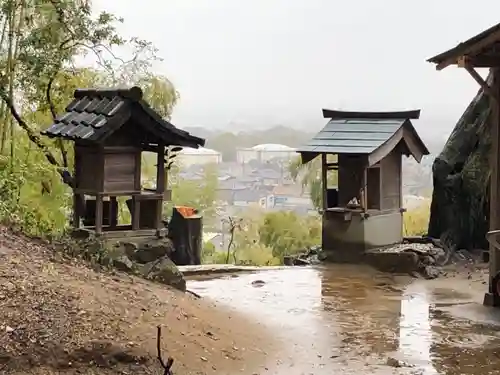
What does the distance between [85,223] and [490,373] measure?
531 cm

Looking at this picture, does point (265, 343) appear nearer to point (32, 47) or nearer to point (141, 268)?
point (141, 268)

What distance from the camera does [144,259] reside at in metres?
8.62

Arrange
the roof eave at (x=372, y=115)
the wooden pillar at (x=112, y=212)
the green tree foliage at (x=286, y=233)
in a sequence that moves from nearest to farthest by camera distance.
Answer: the wooden pillar at (x=112, y=212), the roof eave at (x=372, y=115), the green tree foliage at (x=286, y=233)

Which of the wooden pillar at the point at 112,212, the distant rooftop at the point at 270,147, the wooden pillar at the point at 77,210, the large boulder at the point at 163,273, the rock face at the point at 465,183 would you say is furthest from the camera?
the distant rooftop at the point at 270,147

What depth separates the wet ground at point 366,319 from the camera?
21.3 feet

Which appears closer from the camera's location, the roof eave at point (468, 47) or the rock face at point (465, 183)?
the roof eave at point (468, 47)

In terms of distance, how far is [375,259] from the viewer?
12.2 m

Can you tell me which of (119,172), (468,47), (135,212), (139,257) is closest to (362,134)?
(468,47)

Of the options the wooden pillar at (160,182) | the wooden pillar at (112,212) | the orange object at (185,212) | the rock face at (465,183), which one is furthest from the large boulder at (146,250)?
the rock face at (465,183)

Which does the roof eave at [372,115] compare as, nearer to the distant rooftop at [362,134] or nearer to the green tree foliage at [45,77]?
the distant rooftop at [362,134]

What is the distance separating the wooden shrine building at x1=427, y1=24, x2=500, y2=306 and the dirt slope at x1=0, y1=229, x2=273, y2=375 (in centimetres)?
321

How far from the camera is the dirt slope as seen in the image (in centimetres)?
540

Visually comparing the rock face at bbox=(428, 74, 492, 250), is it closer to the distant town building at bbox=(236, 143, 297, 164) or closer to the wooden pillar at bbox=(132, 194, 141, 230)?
the distant town building at bbox=(236, 143, 297, 164)

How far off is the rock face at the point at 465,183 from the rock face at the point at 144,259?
6669mm
